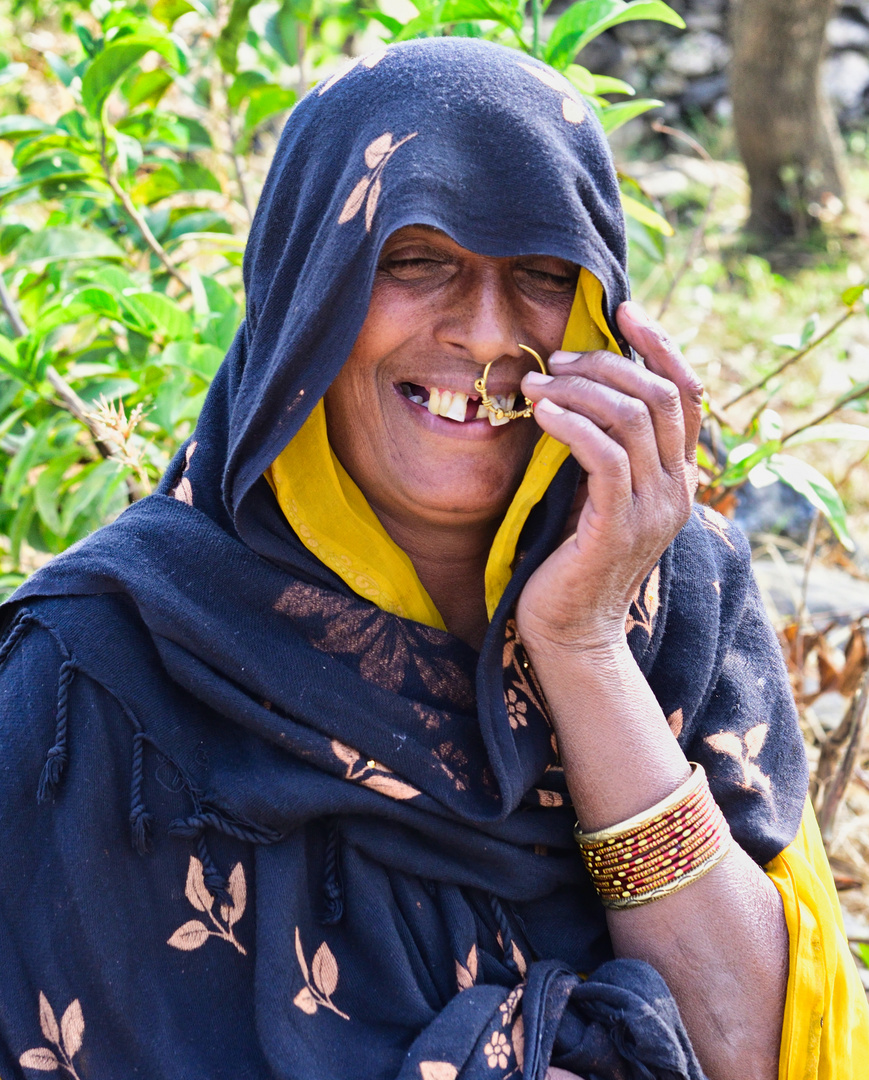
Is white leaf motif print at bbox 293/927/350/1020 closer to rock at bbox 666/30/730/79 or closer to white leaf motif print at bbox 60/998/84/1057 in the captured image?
white leaf motif print at bbox 60/998/84/1057

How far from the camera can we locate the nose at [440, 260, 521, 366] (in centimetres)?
145

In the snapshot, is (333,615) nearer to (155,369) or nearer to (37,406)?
(155,369)

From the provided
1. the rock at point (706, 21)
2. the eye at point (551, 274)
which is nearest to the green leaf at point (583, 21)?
the eye at point (551, 274)

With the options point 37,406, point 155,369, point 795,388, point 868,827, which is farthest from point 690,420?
point 795,388

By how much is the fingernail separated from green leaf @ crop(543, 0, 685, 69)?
81cm

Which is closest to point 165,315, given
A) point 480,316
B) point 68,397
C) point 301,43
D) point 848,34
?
point 68,397

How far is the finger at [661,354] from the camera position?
146 cm

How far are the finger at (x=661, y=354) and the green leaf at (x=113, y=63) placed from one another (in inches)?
46.0

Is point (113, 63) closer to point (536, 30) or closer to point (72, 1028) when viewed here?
point (536, 30)

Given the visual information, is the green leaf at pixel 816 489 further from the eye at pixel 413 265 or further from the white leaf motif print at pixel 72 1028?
the white leaf motif print at pixel 72 1028

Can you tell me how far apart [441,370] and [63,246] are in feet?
3.89

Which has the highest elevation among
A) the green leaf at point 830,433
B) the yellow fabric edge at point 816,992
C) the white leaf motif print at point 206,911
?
the green leaf at point 830,433

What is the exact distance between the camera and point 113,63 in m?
2.07

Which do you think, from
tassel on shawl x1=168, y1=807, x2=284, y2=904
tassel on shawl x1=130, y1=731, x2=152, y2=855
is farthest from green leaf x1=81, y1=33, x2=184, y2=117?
tassel on shawl x1=168, y1=807, x2=284, y2=904
